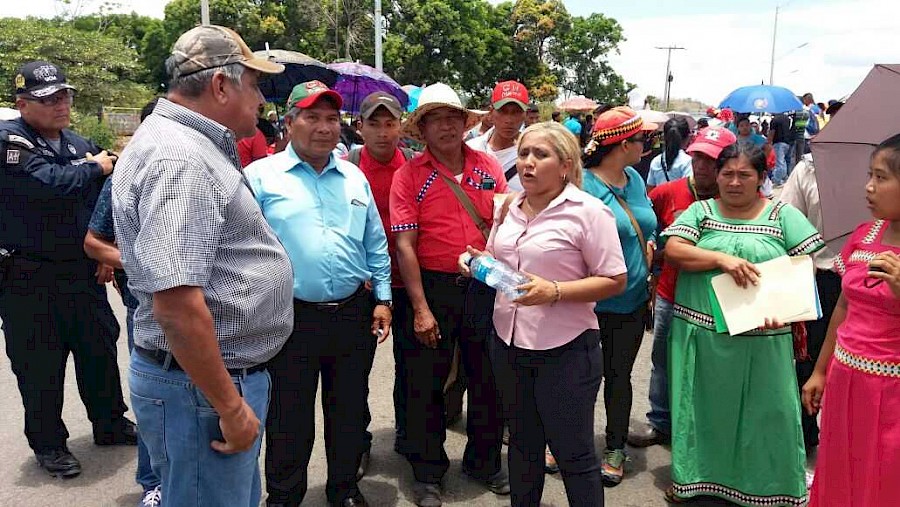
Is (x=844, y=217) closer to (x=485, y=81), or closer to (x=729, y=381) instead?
(x=729, y=381)

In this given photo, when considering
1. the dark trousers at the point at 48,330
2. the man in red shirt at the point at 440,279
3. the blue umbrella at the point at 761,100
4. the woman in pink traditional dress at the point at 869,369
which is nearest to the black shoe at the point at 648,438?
the man in red shirt at the point at 440,279

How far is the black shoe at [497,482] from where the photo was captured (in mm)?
3537

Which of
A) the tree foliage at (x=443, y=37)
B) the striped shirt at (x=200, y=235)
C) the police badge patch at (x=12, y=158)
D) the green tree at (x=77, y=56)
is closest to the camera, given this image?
the striped shirt at (x=200, y=235)

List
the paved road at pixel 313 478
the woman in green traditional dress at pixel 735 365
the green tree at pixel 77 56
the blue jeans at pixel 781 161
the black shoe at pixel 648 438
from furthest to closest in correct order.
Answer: the green tree at pixel 77 56 → the blue jeans at pixel 781 161 → the black shoe at pixel 648 438 → the paved road at pixel 313 478 → the woman in green traditional dress at pixel 735 365

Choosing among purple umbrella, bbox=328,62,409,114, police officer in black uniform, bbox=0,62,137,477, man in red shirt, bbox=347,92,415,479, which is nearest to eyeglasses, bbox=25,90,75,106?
police officer in black uniform, bbox=0,62,137,477

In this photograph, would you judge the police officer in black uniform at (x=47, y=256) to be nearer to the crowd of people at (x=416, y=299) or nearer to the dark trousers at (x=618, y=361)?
the crowd of people at (x=416, y=299)

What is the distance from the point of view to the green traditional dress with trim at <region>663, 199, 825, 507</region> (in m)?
3.11

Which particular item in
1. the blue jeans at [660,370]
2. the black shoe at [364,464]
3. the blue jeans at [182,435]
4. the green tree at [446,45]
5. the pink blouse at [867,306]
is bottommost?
the black shoe at [364,464]

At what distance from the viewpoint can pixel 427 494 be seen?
3.42 metres

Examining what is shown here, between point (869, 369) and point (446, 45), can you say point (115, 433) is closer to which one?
point (869, 369)

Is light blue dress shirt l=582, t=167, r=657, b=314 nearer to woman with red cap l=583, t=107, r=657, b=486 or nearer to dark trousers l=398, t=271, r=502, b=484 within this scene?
woman with red cap l=583, t=107, r=657, b=486

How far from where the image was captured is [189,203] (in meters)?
1.70

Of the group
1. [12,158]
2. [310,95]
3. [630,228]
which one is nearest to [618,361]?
[630,228]

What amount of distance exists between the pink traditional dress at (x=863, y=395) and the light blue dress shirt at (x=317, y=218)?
2.09 m
